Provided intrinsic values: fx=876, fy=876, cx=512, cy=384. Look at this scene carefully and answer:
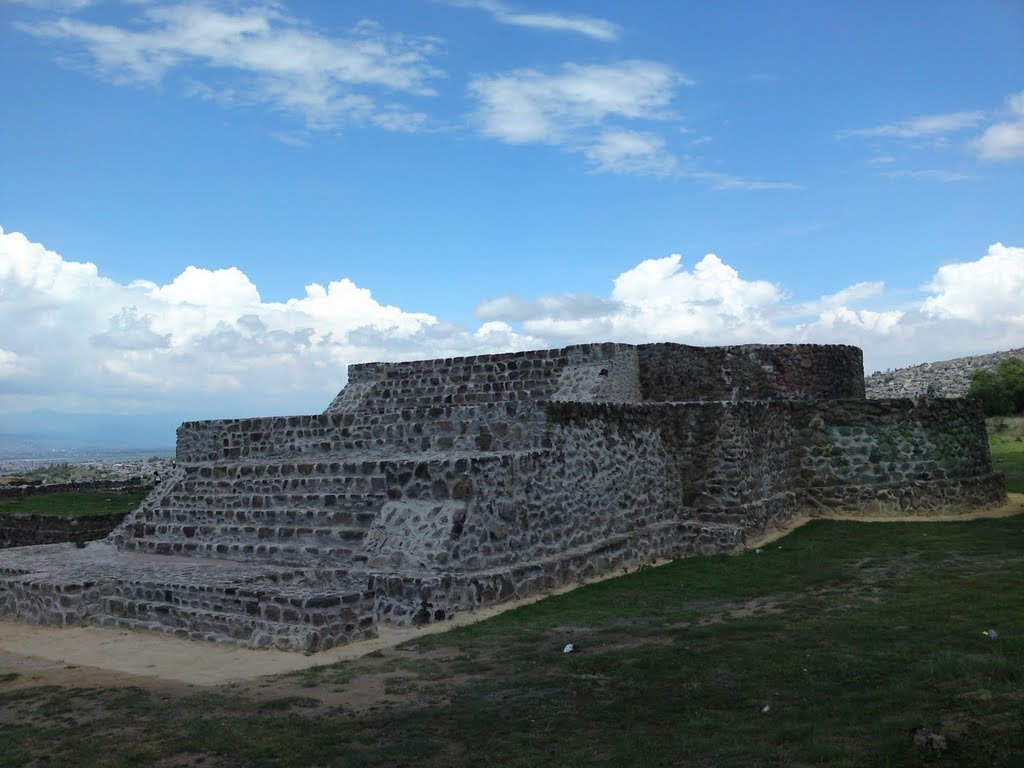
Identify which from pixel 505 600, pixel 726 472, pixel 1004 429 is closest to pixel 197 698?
pixel 505 600

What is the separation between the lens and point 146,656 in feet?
28.7

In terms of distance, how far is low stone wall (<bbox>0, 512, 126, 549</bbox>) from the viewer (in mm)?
20156

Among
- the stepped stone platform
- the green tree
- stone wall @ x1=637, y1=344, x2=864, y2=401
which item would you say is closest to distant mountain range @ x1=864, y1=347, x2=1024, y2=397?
the green tree

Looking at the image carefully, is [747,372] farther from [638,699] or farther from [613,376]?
[638,699]

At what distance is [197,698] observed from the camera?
22.8 feet

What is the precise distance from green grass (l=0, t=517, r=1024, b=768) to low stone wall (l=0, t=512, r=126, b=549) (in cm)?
1382

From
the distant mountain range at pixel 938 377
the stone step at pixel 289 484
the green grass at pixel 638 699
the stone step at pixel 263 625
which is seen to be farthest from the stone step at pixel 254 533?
the distant mountain range at pixel 938 377

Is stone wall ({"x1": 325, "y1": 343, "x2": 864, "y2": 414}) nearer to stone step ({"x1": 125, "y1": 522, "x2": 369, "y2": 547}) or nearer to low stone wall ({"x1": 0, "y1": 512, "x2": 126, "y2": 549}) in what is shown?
stone step ({"x1": 125, "y1": 522, "x2": 369, "y2": 547})

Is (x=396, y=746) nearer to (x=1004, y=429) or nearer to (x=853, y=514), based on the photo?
(x=853, y=514)

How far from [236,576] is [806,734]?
706 centimetres

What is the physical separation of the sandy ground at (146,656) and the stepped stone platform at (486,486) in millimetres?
206

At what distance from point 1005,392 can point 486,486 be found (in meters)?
38.5

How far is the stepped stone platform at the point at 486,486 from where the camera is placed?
9.95 metres

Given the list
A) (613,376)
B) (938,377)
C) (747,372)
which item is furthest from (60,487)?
(938,377)
